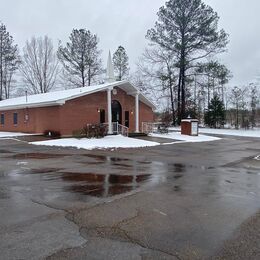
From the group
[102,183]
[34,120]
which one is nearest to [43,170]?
[102,183]

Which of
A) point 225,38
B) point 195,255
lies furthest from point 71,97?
point 225,38

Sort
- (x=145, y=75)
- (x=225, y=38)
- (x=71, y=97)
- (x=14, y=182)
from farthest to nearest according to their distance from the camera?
1. (x=145, y=75)
2. (x=225, y=38)
3. (x=71, y=97)
4. (x=14, y=182)

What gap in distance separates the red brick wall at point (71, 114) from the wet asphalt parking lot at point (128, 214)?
44.7ft

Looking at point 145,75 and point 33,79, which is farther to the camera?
point 33,79

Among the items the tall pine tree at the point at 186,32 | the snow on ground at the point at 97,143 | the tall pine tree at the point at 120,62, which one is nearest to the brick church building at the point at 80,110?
the snow on ground at the point at 97,143

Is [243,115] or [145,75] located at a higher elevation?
[145,75]

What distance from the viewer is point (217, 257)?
3.92m

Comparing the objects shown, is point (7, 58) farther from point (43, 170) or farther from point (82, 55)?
point (43, 170)

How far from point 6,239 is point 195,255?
2.45 m

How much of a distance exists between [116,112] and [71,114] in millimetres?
4532

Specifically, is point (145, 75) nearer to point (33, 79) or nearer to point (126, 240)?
point (33, 79)

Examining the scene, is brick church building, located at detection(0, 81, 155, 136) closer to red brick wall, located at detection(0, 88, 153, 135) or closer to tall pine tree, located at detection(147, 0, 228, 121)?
red brick wall, located at detection(0, 88, 153, 135)

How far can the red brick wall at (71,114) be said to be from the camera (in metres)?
23.7

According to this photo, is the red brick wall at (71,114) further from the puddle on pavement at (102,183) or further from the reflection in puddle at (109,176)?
the puddle on pavement at (102,183)
